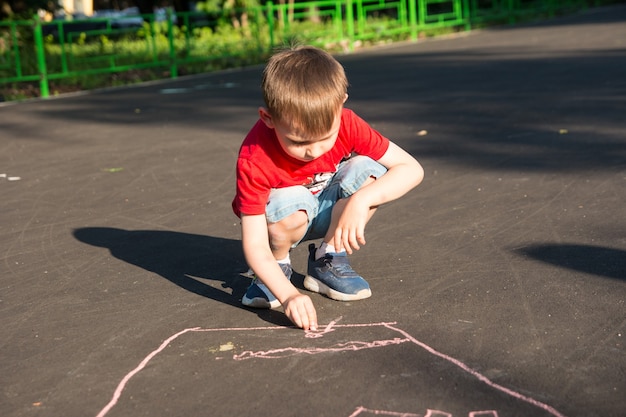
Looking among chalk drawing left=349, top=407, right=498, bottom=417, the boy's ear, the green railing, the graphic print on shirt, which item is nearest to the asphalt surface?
chalk drawing left=349, top=407, right=498, bottom=417

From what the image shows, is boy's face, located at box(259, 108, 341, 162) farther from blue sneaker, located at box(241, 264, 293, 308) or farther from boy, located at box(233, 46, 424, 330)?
blue sneaker, located at box(241, 264, 293, 308)

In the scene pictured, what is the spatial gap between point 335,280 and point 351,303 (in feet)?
0.38

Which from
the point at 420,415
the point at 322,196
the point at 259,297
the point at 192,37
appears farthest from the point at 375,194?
the point at 192,37

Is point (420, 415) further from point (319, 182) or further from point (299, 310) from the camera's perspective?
point (319, 182)

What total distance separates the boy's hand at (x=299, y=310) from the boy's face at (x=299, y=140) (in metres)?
0.49

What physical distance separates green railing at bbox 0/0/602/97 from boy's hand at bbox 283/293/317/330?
672cm

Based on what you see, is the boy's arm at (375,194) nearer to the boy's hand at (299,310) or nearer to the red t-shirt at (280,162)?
the red t-shirt at (280,162)

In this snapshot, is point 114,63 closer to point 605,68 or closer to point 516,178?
point 605,68

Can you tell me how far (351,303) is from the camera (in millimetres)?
3533

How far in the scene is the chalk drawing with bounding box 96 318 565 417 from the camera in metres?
2.52

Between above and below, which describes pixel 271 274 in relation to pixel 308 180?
below

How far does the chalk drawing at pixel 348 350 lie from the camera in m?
2.52

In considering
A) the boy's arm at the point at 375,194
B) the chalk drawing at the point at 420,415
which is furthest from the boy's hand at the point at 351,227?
the chalk drawing at the point at 420,415

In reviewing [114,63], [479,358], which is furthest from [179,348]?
[114,63]
